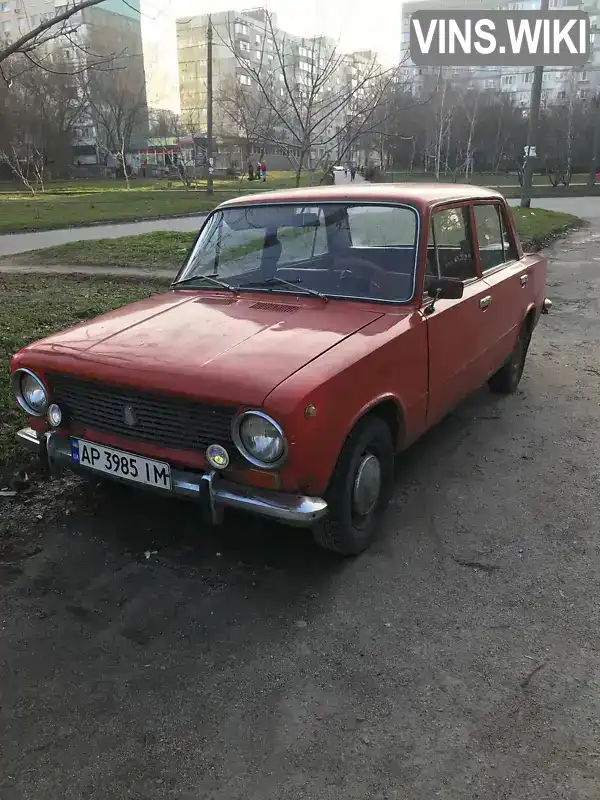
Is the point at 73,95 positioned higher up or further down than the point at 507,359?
higher up

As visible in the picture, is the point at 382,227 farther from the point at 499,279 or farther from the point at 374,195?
the point at 499,279

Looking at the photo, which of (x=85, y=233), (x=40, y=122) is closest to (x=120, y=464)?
(x=85, y=233)

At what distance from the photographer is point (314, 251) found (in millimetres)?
3846

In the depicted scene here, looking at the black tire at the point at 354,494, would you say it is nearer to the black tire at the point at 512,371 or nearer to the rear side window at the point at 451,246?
the rear side window at the point at 451,246

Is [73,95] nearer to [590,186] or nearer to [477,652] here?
[590,186]

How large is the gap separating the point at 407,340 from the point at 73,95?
5761cm

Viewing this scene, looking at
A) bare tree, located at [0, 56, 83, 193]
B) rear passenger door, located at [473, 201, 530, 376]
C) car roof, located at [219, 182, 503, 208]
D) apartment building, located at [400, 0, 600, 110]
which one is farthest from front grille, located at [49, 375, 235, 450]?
apartment building, located at [400, 0, 600, 110]

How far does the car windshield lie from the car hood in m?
0.17

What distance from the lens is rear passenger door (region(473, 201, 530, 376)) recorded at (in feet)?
15.1

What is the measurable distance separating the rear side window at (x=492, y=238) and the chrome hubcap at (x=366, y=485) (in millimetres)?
2026

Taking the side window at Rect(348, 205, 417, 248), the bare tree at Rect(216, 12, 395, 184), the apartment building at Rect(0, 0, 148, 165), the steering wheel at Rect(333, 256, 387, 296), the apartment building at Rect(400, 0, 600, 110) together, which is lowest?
the steering wheel at Rect(333, 256, 387, 296)

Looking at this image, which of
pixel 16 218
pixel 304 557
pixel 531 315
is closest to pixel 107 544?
pixel 304 557

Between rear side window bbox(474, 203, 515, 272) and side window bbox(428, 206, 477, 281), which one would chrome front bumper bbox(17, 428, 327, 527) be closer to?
side window bbox(428, 206, 477, 281)

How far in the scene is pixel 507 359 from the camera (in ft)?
17.6
